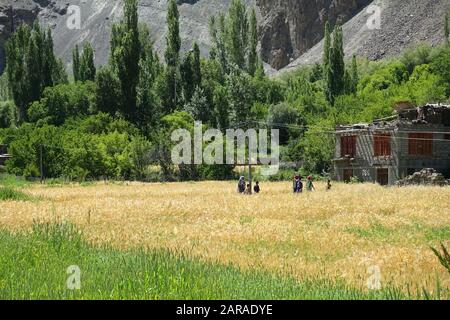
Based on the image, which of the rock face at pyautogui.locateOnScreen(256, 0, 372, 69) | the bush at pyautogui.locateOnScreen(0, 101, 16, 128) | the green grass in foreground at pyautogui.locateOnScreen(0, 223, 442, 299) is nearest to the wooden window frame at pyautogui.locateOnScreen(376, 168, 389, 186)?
the green grass in foreground at pyautogui.locateOnScreen(0, 223, 442, 299)

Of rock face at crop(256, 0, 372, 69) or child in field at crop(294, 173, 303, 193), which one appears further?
rock face at crop(256, 0, 372, 69)

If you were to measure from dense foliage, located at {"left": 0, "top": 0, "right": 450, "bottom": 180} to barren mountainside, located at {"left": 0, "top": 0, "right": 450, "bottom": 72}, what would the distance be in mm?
28581

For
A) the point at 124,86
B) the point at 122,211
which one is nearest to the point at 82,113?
the point at 124,86

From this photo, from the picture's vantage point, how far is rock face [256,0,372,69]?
156 m

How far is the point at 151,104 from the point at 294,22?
101 m

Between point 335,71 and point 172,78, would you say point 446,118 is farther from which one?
point 172,78

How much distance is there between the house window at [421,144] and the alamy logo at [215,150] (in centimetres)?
1769

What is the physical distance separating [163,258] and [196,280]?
2.16 meters

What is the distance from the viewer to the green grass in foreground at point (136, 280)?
7773 mm

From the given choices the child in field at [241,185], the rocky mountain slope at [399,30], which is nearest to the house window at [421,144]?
the child in field at [241,185]

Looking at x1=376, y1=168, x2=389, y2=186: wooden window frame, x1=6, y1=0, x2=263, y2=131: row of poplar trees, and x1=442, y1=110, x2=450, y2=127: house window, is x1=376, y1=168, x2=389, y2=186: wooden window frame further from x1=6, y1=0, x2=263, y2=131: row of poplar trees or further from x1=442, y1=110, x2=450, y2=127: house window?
x1=6, y1=0, x2=263, y2=131: row of poplar trees

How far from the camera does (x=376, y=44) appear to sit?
124625 millimetres

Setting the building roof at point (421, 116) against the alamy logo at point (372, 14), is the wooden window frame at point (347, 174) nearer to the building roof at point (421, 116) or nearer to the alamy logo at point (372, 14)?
the building roof at point (421, 116)

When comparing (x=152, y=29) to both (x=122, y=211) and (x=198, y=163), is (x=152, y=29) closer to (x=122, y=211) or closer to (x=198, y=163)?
(x=198, y=163)
